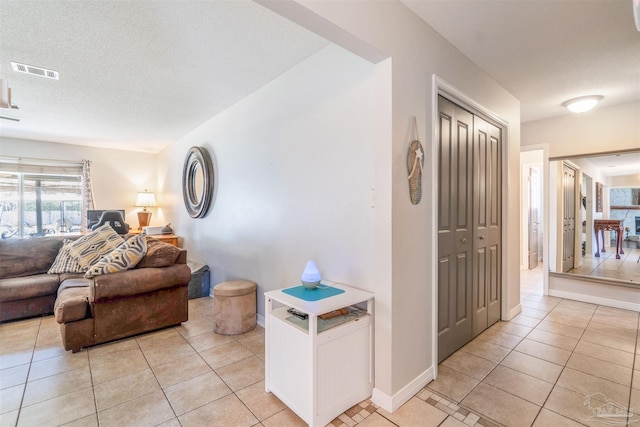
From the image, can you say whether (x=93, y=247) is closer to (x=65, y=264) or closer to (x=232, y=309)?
(x=65, y=264)

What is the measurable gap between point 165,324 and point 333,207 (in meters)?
2.11

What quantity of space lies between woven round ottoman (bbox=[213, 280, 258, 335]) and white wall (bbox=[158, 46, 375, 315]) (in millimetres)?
234

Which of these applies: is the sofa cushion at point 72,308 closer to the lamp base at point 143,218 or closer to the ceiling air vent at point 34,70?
the ceiling air vent at point 34,70

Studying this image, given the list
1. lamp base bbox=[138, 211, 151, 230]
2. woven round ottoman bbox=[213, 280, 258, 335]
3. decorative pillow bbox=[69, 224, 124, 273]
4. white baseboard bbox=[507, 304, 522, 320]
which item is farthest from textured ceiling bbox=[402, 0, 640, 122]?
lamp base bbox=[138, 211, 151, 230]

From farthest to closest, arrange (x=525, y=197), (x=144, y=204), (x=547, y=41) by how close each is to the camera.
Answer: (x=144, y=204) → (x=525, y=197) → (x=547, y=41)

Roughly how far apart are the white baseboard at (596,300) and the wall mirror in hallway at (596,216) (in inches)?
10.2

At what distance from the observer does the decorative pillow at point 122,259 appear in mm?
2572

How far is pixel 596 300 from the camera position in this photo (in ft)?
11.7

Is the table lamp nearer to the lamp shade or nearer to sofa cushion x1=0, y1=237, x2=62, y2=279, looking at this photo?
the lamp shade

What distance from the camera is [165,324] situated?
287 cm

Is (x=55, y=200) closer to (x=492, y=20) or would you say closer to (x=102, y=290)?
(x=102, y=290)

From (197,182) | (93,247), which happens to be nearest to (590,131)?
(197,182)

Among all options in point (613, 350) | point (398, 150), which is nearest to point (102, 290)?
point (398, 150)

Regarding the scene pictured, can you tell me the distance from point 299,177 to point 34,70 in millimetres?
2584
